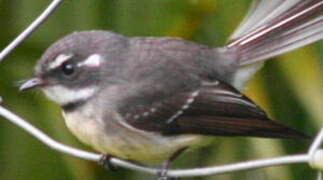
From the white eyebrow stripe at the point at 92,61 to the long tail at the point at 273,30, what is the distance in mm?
515

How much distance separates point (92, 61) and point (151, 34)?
682mm

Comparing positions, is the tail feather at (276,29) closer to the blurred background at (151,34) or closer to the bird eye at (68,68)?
the blurred background at (151,34)

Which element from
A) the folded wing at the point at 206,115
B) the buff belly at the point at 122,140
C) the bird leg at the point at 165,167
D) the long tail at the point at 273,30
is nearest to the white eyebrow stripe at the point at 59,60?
the buff belly at the point at 122,140

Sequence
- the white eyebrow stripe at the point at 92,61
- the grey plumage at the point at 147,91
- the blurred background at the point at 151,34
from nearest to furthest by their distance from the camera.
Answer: the grey plumage at the point at 147,91 → the white eyebrow stripe at the point at 92,61 → the blurred background at the point at 151,34

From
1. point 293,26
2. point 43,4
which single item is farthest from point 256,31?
point 43,4

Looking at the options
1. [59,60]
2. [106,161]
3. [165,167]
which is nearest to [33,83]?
[59,60]

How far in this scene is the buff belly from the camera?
3176 millimetres

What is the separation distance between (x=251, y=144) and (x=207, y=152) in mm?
192

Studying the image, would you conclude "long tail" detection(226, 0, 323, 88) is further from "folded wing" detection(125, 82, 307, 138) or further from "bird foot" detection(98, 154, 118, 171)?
"bird foot" detection(98, 154, 118, 171)

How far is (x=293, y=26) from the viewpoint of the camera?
3465 millimetres

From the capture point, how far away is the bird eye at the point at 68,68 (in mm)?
3321

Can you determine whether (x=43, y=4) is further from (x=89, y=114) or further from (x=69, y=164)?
(x=89, y=114)

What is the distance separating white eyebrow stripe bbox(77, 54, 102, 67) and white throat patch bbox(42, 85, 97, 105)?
0.24 feet

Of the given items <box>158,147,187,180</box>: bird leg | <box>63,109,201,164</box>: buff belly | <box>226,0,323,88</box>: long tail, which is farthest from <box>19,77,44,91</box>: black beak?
<box>226,0,323,88</box>: long tail
